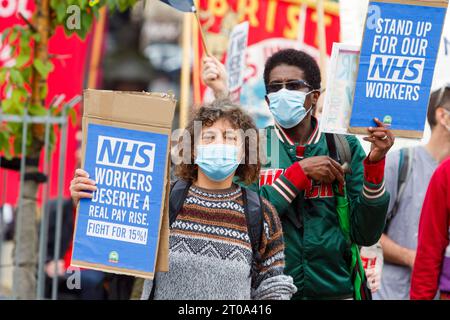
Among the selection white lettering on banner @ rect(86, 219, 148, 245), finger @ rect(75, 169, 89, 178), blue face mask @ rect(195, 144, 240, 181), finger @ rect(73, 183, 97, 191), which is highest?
blue face mask @ rect(195, 144, 240, 181)

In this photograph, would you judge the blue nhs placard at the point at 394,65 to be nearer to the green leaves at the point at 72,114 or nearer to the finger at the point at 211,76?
the finger at the point at 211,76

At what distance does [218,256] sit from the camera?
14.1ft

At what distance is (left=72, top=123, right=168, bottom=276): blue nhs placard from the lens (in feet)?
13.9

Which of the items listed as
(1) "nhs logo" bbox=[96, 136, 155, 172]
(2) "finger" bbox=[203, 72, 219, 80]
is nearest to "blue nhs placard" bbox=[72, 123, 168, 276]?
(1) "nhs logo" bbox=[96, 136, 155, 172]

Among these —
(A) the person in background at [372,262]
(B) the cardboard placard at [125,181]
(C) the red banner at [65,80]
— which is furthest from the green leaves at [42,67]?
(B) the cardboard placard at [125,181]

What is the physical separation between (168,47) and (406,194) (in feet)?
54.3

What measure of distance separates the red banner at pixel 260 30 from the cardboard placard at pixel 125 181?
338 centimetres

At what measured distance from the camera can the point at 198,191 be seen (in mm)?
4461

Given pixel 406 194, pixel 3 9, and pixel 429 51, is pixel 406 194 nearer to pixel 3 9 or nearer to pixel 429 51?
pixel 429 51

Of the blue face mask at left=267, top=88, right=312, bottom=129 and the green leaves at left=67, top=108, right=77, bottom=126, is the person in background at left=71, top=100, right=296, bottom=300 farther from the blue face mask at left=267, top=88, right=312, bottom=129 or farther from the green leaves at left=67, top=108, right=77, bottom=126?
the green leaves at left=67, top=108, right=77, bottom=126

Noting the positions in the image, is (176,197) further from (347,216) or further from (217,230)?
(347,216)

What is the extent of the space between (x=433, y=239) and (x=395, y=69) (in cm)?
102

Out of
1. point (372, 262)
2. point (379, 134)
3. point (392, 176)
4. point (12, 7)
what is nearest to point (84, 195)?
point (379, 134)
